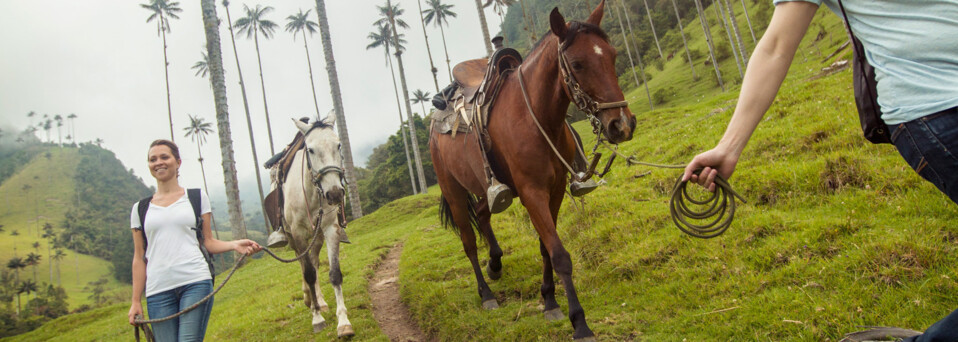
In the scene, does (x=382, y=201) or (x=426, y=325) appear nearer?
(x=426, y=325)

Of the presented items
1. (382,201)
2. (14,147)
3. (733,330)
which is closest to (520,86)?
(733,330)

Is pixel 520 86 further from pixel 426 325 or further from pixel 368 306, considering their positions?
pixel 368 306

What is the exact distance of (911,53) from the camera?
1345mm

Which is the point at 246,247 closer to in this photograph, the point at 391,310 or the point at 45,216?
the point at 391,310

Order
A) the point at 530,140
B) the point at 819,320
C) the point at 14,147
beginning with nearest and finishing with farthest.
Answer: the point at 819,320, the point at 530,140, the point at 14,147

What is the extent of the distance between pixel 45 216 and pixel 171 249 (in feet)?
406

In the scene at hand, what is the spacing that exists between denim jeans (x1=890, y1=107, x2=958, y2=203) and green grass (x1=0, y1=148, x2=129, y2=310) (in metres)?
57.1

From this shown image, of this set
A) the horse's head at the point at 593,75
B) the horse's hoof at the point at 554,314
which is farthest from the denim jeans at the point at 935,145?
the horse's hoof at the point at 554,314

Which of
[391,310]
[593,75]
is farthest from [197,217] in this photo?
[391,310]

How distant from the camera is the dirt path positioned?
5.59 meters

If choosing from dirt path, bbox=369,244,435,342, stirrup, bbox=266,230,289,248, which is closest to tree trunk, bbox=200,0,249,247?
dirt path, bbox=369,244,435,342

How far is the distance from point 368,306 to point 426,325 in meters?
1.75

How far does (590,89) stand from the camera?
3.44 meters

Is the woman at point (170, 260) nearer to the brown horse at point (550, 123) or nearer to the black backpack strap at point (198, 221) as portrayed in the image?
the black backpack strap at point (198, 221)
